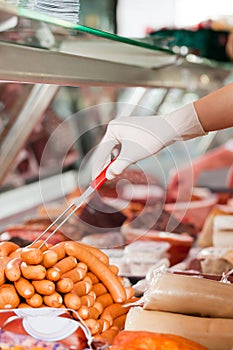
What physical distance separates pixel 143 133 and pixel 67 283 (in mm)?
603

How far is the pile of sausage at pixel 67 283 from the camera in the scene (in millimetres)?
1846

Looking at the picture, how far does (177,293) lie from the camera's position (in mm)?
1945

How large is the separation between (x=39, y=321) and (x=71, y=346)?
106 millimetres

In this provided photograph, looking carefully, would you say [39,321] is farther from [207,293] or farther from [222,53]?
[222,53]

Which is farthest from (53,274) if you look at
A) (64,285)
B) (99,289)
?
(99,289)

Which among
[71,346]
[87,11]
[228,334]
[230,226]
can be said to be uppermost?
[87,11]

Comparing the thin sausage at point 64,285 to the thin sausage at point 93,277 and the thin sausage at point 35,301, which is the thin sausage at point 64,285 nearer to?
the thin sausage at point 35,301

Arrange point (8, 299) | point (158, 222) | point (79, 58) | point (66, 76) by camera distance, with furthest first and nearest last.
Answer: point (158, 222) < point (79, 58) < point (66, 76) < point (8, 299)

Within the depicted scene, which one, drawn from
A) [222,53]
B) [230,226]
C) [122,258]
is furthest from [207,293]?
[222,53]

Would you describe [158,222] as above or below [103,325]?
below

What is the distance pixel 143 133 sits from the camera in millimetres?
2232

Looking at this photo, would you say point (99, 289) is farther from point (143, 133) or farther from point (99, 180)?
point (143, 133)

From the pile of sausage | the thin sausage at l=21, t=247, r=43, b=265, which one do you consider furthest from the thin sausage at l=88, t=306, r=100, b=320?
the thin sausage at l=21, t=247, r=43, b=265

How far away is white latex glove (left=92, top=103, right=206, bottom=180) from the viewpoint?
2205 millimetres
